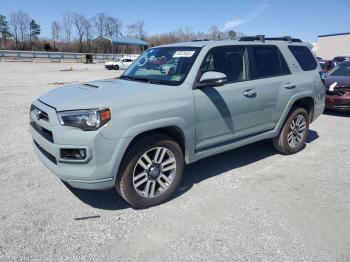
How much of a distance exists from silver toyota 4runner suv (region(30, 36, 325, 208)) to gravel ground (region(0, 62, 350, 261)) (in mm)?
435

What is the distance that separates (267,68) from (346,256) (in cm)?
295

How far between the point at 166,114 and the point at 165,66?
1.01 m

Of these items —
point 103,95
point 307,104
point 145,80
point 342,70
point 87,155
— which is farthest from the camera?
point 342,70

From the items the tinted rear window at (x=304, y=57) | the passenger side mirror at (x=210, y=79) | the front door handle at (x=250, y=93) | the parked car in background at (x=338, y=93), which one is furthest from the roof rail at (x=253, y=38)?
the parked car in background at (x=338, y=93)

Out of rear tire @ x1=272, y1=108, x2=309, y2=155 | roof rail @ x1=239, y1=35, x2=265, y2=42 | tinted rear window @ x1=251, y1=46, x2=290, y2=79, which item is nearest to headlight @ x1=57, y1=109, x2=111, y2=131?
tinted rear window @ x1=251, y1=46, x2=290, y2=79

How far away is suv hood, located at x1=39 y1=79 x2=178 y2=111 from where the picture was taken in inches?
129

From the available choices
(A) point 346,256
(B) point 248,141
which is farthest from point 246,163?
(A) point 346,256

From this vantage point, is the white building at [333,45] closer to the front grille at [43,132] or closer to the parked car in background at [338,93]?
the parked car in background at [338,93]

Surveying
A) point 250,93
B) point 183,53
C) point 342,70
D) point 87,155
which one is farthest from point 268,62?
point 342,70

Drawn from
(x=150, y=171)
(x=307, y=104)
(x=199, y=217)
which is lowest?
(x=199, y=217)

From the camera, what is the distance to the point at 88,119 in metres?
3.19

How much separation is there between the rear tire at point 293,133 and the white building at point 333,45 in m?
54.6

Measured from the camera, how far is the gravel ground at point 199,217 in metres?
2.99

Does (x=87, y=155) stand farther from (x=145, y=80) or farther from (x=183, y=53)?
(x=183, y=53)
